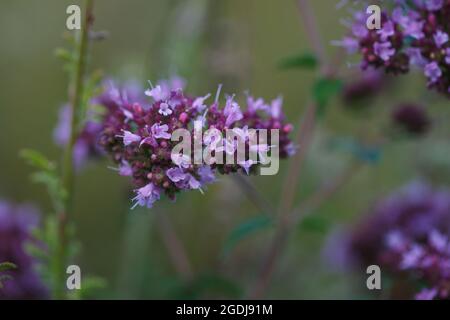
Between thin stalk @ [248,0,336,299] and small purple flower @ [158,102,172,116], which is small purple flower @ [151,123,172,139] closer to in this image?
small purple flower @ [158,102,172,116]

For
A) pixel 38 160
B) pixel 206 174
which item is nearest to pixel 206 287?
pixel 38 160

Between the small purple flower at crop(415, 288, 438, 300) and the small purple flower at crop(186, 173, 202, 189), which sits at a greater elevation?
the small purple flower at crop(186, 173, 202, 189)

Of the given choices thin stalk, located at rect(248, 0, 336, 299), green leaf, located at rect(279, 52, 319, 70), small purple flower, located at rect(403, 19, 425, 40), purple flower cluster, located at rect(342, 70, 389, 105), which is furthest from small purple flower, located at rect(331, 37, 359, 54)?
purple flower cluster, located at rect(342, 70, 389, 105)

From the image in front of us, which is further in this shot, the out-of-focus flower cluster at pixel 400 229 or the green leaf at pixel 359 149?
the green leaf at pixel 359 149

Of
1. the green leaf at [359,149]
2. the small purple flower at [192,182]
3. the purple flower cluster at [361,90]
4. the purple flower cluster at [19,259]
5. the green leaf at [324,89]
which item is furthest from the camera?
the purple flower cluster at [361,90]

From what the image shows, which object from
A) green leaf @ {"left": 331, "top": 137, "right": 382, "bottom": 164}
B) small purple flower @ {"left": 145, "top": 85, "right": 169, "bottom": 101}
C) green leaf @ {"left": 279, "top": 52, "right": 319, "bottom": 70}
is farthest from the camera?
green leaf @ {"left": 331, "top": 137, "right": 382, "bottom": 164}

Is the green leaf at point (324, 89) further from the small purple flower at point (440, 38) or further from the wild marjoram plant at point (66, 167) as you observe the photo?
the wild marjoram plant at point (66, 167)

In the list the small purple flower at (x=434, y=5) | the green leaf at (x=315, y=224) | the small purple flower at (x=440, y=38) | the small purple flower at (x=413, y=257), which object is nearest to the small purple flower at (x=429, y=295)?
the small purple flower at (x=413, y=257)
